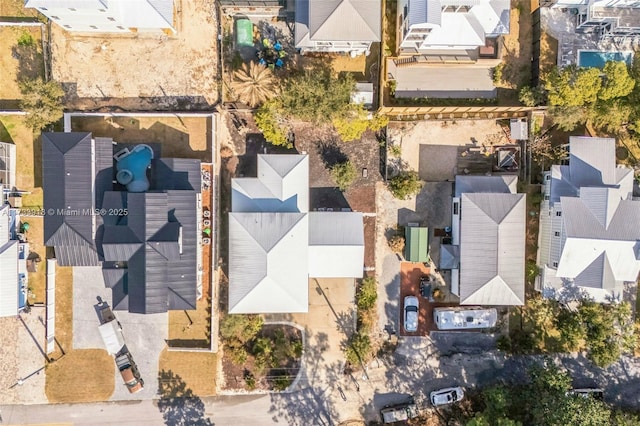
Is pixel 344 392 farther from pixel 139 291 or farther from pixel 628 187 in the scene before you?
pixel 628 187

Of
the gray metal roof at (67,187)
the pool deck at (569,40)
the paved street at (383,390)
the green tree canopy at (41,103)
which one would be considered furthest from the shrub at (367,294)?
the green tree canopy at (41,103)

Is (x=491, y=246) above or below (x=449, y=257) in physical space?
above

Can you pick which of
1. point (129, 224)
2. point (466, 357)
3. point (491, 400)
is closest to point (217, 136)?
point (129, 224)

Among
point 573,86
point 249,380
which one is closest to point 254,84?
point 249,380

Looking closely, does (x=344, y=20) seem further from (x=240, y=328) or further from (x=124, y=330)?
(x=124, y=330)

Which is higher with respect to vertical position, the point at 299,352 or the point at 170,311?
the point at 170,311

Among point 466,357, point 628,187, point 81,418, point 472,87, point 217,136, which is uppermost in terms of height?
point 472,87

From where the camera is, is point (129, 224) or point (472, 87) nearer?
point (129, 224)
